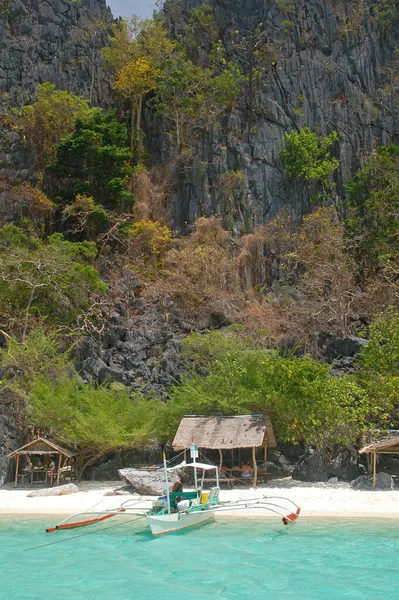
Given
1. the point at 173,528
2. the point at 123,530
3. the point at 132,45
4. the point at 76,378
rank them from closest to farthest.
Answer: the point at 173,528, the point at 123,530, the point at 76,378, the point at 132,45

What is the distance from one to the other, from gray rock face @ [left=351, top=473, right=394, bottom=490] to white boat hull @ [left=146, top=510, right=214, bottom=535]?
535cm

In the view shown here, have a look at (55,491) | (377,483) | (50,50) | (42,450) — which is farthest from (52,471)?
(50,50)

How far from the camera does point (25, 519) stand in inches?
617

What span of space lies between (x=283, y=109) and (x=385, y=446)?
23.1 m

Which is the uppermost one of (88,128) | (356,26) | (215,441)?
(356,26)

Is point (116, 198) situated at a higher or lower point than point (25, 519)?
higher

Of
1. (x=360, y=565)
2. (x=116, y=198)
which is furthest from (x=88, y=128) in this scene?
(x=360, y=565)

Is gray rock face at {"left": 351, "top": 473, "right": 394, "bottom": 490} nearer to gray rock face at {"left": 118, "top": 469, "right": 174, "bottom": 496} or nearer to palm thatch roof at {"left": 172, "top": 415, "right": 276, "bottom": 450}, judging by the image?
palm thatch roof at {"left": 172, "top": 415, "right": 276, "bottom": 450}

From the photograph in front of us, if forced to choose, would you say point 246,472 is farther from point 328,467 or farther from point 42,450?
point 42,450

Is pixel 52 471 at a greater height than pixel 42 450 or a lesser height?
lesser

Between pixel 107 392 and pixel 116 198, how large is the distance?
46.5ft

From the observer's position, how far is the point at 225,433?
60.0ft

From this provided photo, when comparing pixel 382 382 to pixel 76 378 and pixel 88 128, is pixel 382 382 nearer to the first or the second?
pixel 76 378

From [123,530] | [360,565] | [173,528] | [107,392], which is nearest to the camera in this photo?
[360,565]
